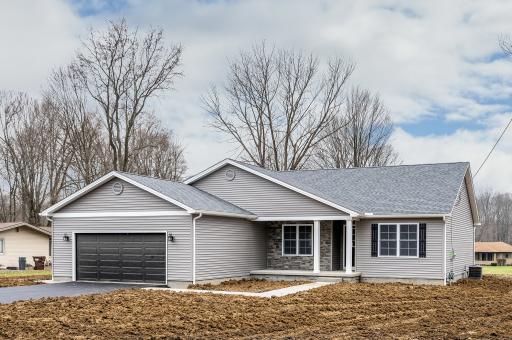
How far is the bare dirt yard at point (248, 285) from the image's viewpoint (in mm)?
19656

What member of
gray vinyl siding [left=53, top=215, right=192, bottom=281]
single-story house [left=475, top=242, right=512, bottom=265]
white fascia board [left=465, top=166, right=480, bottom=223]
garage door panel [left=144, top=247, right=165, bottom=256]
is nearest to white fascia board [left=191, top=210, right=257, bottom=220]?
gray vinyl siding [left=53, top=215, right=192, bottom=281]

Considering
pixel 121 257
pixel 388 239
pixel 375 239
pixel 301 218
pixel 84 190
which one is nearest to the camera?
pixel 121 257

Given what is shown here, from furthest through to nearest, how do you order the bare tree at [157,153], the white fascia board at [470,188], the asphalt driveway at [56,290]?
the bare tree at [157,153] → the white fascia board at [470,188] → the asphalt driveway at [56,290]

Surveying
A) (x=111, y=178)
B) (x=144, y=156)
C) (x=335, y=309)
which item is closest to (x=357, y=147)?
(x=144, y=156)

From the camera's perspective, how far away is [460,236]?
25031 mm

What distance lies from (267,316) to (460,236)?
14.0 meters

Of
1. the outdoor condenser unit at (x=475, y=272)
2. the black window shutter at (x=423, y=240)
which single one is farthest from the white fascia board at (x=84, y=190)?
the outdoor condenser unit at (x=475, y=272)

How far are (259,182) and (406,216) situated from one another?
18.6 ft

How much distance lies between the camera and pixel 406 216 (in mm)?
21984

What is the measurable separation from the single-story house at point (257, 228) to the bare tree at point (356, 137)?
69.1 feet

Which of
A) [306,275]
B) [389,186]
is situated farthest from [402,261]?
[389,186]

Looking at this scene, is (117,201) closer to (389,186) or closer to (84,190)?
(84,190)

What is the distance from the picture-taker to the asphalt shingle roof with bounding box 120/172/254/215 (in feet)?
68.9

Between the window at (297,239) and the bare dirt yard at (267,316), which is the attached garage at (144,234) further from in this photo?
the bare dirt yard at (267,316)
